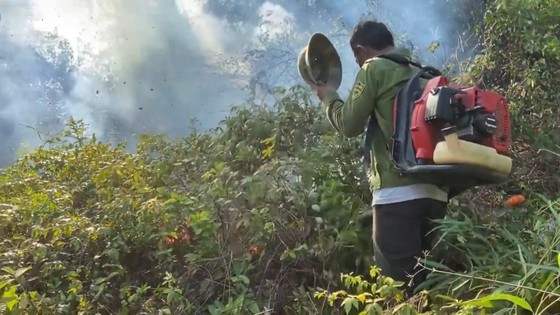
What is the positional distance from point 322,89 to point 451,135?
30.0 inches

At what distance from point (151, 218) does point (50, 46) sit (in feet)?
23.7

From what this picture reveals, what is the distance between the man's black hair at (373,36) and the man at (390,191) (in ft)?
0.31

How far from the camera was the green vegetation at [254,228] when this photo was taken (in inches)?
91.2

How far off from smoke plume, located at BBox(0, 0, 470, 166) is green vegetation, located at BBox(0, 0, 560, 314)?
3.39 metres

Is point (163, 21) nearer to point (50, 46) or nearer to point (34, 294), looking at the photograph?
point (50, 46)

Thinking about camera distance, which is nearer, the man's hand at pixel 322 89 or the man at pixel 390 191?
the man at pixel 390 191

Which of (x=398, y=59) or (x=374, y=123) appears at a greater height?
(x=398, y=59)

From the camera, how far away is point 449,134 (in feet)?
7.91

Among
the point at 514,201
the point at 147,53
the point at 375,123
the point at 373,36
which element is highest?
the point at 147,53

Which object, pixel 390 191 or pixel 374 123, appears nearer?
pixel 390 191

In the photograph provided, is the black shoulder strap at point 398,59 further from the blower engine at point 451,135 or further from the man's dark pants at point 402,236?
the man's dark pants at point 402,236

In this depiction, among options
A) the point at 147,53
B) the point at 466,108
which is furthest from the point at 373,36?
the point at 147,53

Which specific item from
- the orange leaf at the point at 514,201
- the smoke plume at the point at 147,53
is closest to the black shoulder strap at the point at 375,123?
the orange leaf at the point at 514,201

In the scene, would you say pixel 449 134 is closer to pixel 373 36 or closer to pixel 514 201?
pixel 373 36
